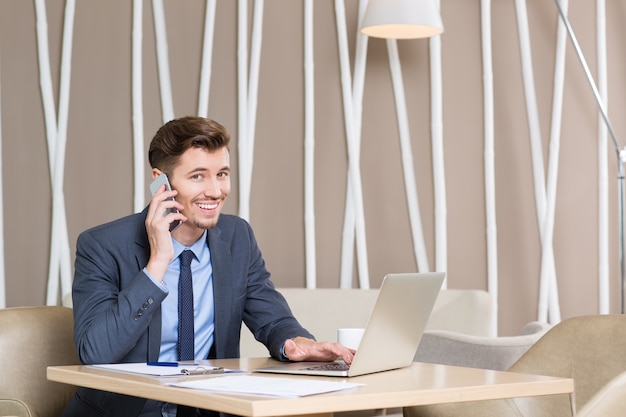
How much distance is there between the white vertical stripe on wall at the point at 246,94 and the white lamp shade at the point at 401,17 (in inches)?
21.0

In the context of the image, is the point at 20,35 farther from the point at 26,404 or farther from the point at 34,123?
the point at 26,404

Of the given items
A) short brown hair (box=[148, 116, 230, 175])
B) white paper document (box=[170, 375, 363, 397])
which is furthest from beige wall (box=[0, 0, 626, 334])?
white paper document (box=[170, 375, 363, 397])

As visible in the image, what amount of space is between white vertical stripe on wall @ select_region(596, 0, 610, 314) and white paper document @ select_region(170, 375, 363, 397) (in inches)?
131

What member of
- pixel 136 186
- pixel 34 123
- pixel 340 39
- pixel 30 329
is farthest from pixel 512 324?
pixel 30 329

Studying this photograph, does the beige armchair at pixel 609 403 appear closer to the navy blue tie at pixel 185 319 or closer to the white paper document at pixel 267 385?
the white paper document at pixel 267 385

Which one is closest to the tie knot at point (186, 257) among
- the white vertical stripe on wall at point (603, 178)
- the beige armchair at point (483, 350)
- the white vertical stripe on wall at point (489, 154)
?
the beige armchair at point (483, 350)

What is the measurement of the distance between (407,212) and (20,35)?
1981mm

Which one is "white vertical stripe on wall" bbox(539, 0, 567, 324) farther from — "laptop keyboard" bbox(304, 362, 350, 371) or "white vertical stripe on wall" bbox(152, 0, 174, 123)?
"laptop keyboard" bbox(304, 362, 350, 371)

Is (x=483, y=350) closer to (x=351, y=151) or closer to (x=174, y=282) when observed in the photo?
(x=174, y=282)

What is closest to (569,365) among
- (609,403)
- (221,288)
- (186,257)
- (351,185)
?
(609,403)

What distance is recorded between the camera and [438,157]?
4773mm

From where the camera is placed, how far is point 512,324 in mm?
4902

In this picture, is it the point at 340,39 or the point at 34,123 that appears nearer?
the point at 34,123

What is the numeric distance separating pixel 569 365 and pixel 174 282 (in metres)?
1.06
